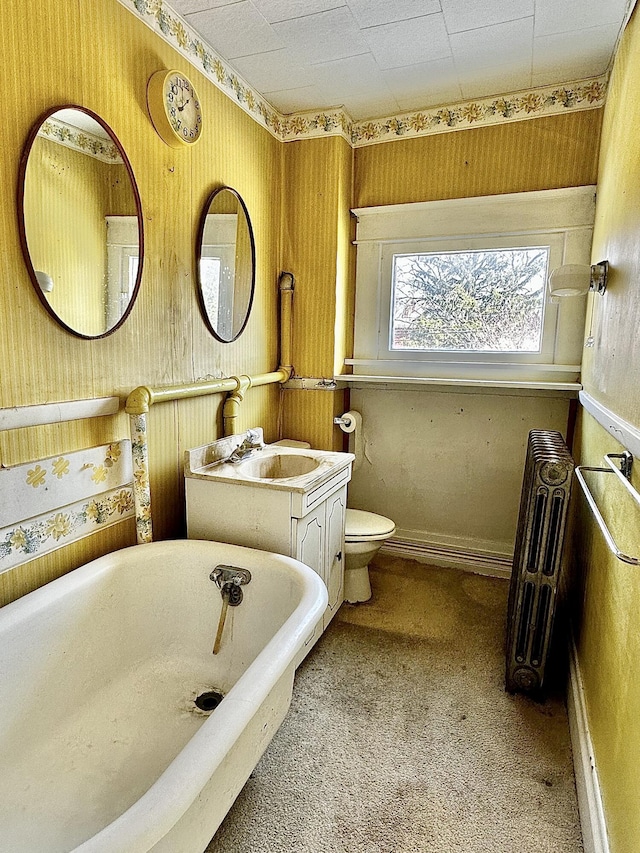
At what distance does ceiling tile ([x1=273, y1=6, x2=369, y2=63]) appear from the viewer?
1.83 m

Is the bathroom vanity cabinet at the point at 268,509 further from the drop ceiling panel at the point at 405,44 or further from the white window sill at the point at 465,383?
the drop ceiling panel at the point at 405,44

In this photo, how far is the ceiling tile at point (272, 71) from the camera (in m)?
2.09

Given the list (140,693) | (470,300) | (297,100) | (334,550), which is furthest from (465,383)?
(140,693)

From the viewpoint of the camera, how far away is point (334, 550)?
7.11 ft

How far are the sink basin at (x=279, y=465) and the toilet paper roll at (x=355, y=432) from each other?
2.12 feet

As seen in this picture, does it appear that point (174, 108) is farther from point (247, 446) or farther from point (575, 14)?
point (575, 14)

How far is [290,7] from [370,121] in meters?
1.01

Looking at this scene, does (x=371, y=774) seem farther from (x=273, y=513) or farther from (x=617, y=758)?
(x=273, y=513)

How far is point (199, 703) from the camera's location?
1.55m

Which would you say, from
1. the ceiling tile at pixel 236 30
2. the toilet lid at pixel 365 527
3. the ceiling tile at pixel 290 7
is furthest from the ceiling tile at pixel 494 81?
the toilet lid at pixel 365 527

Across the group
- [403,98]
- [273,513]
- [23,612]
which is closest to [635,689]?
[273,513]

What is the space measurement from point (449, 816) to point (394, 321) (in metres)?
2.27

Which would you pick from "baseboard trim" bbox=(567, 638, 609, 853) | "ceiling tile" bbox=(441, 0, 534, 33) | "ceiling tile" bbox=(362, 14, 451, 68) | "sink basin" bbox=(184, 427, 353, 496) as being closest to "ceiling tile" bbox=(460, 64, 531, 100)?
"ceiling tile" bbox=(362, 14, 451, 68)

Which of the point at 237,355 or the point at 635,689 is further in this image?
the point at 237,355
